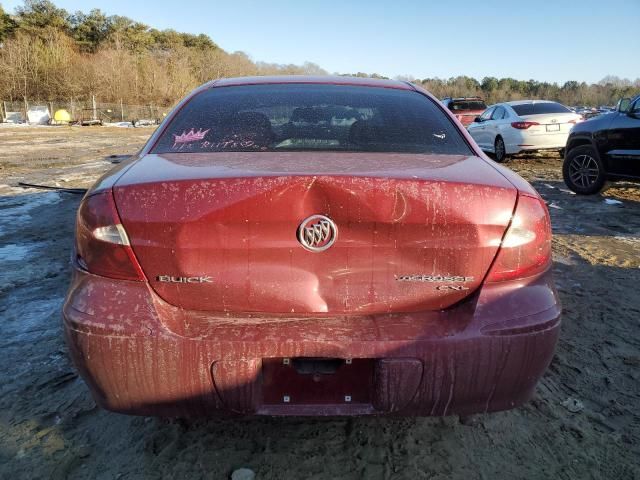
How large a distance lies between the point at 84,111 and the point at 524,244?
180ft

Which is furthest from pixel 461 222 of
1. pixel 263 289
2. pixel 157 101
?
pixel 157 101

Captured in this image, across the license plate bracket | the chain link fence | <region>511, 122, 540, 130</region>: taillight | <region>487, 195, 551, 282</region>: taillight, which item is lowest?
the chain link fence

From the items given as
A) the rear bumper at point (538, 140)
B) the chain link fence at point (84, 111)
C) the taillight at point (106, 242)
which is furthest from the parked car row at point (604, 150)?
the chain link fence at point (84, 111)

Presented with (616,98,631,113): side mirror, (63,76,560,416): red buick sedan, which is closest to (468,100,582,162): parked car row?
(616,98,631,113): side mirror

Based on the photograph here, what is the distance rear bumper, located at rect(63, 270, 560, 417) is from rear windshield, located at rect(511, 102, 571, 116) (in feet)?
39.0

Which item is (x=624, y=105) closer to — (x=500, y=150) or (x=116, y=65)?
(x=500, y=150)

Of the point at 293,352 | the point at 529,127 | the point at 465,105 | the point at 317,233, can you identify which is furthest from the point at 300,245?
the point at 465,105

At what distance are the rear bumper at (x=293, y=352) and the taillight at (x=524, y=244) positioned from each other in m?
0.06

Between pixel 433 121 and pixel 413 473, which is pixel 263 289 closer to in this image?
pixel 413 473

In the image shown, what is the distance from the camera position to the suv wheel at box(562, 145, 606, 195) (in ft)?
24.5

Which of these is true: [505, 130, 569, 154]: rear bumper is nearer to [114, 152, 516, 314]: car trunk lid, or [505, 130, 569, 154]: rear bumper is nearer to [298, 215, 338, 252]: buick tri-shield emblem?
[114, 152, 516, 314]: car trunk lid

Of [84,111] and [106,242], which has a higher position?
[106,242]

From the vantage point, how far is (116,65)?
55.8 metres

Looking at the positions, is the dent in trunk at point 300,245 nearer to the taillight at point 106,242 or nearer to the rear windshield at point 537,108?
the taillight at point 106,242
